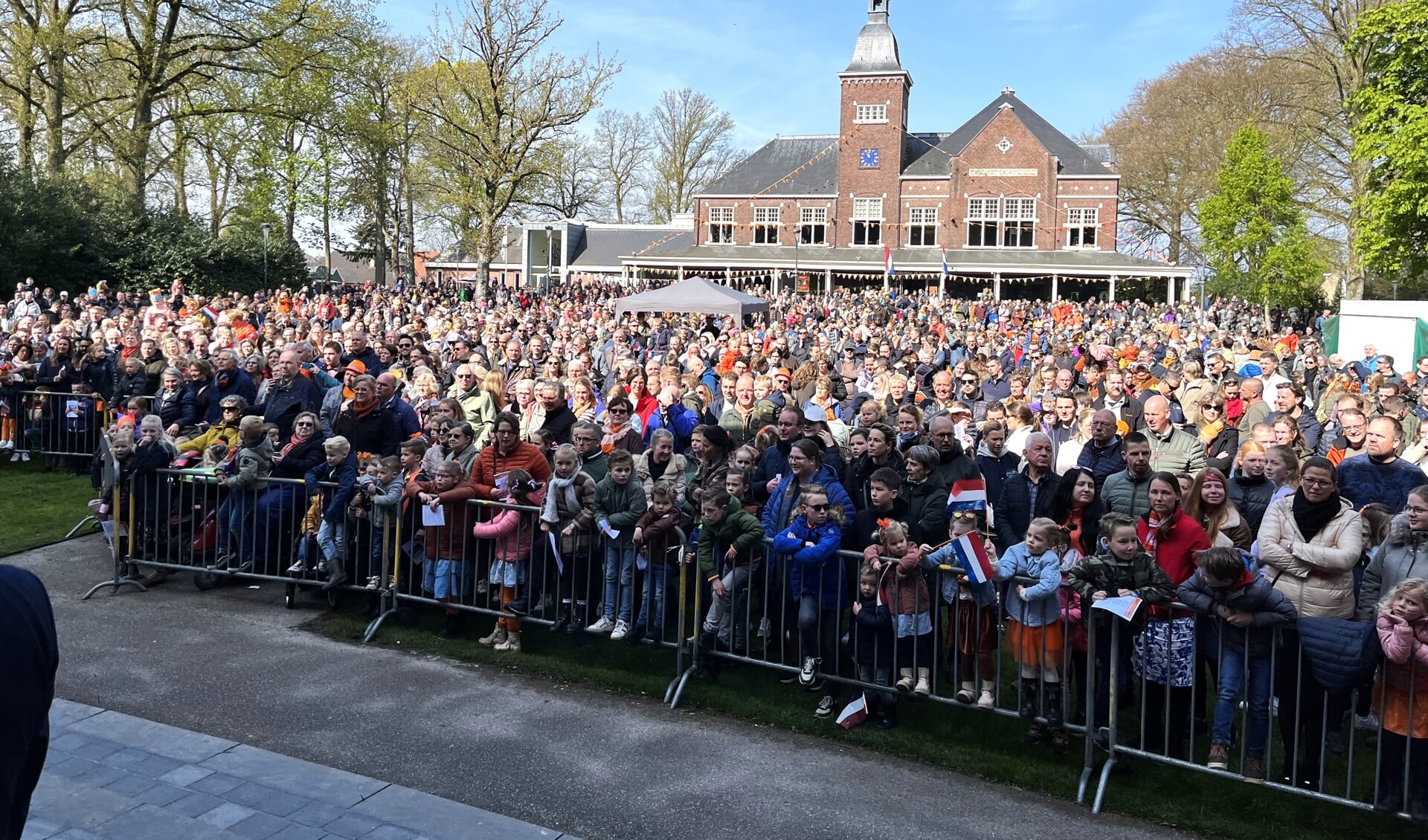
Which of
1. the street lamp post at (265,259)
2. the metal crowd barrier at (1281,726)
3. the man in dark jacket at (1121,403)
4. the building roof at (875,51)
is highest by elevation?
the building roof at (875,51)

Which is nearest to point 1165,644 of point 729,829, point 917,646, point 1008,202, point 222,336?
point 917,646

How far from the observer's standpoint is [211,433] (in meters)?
9.20

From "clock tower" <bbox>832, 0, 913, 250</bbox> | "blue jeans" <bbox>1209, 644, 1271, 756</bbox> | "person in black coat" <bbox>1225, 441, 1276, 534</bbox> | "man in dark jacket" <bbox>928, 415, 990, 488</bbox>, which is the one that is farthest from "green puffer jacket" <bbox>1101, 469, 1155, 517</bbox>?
"clock tower" <bbox>832, 0, 913, 250</bbox>

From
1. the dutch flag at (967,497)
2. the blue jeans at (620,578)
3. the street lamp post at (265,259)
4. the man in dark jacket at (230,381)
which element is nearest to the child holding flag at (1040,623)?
the dutch flag at (967,497)

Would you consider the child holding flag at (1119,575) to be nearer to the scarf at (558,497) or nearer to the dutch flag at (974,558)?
the dutch flag at (974,558)

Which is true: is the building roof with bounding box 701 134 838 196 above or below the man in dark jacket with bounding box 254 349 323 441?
above

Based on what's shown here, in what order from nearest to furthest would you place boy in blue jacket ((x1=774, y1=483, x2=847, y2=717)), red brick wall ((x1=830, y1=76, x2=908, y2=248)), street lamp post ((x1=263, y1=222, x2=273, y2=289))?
1. boy in blue jacket ((x1=774, y1=483, x2=847, y2=717))
2. street lamp post ((x1=263, y1=222, x2=273, y2=289))
3. red brick wall ((x1=830, y1=76, x2=908, y2=248))

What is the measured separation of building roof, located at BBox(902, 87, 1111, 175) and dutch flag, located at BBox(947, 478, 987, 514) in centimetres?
4812

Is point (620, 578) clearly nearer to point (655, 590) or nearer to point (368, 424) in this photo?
point (655, 590)

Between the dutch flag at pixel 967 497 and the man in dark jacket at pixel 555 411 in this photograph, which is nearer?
the dutch flag at pixel 967 497

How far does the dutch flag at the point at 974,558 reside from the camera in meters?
5.61

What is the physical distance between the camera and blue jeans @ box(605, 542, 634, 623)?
22.6 ft

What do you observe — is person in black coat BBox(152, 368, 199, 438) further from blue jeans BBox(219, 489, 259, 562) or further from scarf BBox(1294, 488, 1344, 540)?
scarf BBox(1294, 488, 1344, 540)

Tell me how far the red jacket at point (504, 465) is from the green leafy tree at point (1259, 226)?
106 feet
